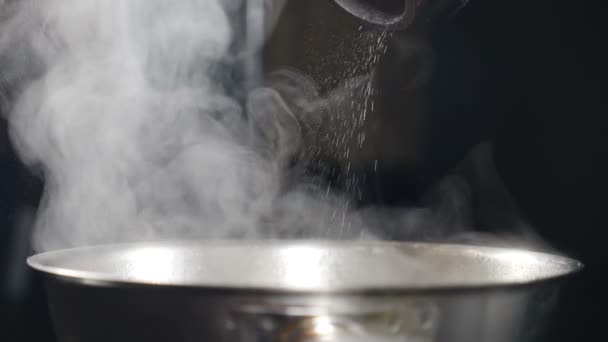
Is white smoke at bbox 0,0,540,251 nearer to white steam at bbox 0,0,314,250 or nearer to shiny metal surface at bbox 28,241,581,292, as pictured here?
white steam at bbox 0,0,314,250

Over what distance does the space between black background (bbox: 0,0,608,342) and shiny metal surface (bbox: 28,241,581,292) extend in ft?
0.72

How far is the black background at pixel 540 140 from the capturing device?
101cm

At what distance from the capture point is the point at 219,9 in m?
1.26

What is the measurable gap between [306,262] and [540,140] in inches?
15.7

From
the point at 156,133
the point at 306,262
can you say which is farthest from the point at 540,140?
the point at 156,133

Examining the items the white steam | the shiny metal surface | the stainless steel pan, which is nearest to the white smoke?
the white steam

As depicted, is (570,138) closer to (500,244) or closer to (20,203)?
(500,244)

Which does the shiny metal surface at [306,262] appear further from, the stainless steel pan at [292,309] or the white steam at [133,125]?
the white steam at [133,125]

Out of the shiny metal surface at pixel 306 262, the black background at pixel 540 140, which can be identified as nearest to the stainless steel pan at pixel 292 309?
the shiny metal surface at pixel 306 262

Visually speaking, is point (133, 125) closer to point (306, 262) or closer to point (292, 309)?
point (306, 262)

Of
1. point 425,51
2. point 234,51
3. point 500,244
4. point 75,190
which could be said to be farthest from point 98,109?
point 500,244

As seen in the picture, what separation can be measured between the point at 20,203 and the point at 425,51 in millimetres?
Result: 680

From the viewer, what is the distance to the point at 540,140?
1053mm

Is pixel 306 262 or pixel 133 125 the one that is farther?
pixel 133 125
